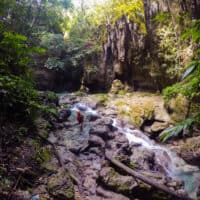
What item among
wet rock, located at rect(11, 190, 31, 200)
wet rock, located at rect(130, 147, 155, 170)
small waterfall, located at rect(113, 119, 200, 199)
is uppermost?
wet rock, located at rect(11, 190, 31, 200)

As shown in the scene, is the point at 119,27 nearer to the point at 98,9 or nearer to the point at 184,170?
the point at 98,9

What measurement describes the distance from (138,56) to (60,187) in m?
10.9

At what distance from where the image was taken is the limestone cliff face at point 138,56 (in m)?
12.1

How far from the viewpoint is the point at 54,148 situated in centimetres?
686

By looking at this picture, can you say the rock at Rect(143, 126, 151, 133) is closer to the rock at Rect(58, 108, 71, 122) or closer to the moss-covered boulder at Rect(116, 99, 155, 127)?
the moss-covered boulder at Rect(116, 99, 155, 127)

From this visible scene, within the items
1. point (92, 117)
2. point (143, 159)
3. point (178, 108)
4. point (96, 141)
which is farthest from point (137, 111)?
point (143, 159)

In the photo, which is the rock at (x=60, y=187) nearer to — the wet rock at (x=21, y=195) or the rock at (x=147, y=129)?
the wet rock at (x=21, y=195)

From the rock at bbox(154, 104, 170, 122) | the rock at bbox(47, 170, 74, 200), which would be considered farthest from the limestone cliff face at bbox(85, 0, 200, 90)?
the rock at bbox(47, 170, 74, 200)

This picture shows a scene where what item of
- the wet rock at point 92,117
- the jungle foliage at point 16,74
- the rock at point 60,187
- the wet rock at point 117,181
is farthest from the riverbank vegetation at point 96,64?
the wet rock at point 117,181

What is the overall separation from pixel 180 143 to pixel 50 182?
6.16 metres

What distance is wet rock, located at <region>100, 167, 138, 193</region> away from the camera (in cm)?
535

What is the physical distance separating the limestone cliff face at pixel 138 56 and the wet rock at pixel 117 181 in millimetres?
7513

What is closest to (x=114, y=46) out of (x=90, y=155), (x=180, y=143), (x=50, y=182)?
(x=180, y=143)

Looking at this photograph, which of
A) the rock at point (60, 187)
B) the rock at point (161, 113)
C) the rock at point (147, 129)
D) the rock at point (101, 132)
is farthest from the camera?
the rock at point (161, 113)
